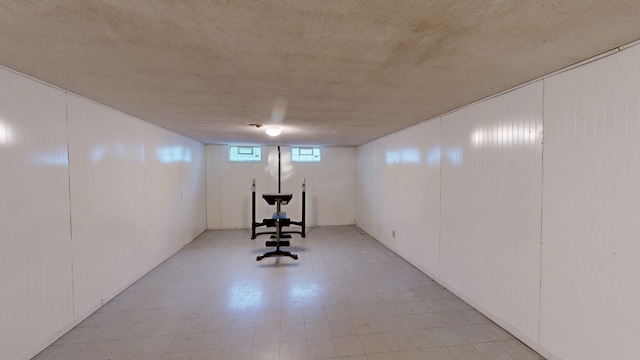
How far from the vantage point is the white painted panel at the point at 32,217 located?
1.81 metres

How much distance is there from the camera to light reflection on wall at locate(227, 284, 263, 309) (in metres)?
2.85

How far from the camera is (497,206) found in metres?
2.44

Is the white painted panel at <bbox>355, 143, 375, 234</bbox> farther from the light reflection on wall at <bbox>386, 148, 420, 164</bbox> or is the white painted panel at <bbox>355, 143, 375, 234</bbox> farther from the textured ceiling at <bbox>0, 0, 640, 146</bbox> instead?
the textured ceiling at <bbox>0, 0, 640, 146</bbox>

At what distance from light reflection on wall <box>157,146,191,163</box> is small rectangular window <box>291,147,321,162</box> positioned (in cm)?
251

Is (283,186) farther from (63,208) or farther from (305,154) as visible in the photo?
(63,208)

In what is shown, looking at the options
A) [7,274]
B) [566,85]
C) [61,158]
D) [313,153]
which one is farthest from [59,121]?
[313,153]

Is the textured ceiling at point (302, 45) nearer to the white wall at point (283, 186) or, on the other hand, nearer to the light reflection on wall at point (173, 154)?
the light reflection on wall at point (173, 154)

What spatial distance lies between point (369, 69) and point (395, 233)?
141 inches

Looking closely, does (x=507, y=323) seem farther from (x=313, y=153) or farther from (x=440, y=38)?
(x=313, y=153)

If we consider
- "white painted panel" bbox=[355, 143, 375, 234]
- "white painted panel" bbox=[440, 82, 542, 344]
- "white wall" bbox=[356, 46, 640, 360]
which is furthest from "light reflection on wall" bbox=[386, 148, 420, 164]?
"white painted panel" bbox=[355, 143, 375, 234]

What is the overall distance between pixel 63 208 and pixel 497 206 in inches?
153

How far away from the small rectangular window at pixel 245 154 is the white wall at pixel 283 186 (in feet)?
0.37

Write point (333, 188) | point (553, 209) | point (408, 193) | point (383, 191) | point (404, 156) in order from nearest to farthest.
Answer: point (553, 209) < point (408, 193) < point (404, 156) < point (383, 191) < point (333, 188)

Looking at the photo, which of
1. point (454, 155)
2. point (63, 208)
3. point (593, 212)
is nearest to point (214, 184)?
point (63, 208)
